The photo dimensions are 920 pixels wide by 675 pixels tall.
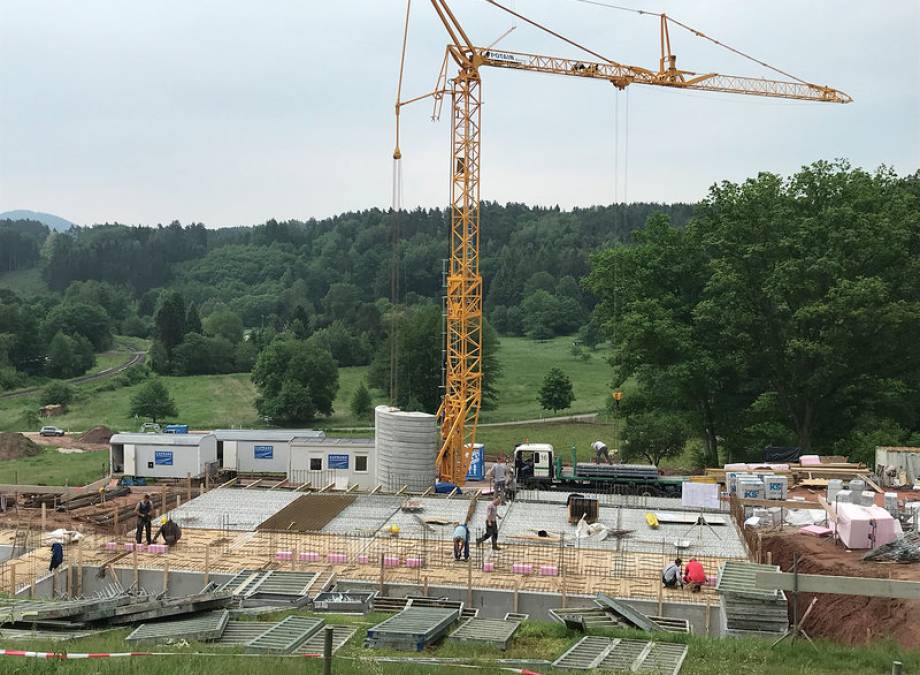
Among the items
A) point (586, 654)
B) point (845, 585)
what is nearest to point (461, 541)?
point (586, 654)

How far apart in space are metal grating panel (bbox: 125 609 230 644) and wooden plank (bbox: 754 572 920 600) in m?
8.91

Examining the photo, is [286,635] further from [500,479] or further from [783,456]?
[783,456]

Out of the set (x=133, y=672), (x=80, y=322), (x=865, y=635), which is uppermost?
(x=80, y=322)

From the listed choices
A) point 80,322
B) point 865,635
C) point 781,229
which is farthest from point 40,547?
point 80,322

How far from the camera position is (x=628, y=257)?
51.4m

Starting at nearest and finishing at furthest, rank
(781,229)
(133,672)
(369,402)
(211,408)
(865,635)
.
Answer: (133,672) < (865,635) < (781,229) < (369,402) < (211,408)

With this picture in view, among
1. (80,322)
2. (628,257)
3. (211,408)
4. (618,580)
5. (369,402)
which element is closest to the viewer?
(618,580)

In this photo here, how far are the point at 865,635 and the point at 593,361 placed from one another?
3767 inches

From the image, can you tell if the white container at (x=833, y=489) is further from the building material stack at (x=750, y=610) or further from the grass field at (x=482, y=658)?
the grass field at (x=482, y=658)

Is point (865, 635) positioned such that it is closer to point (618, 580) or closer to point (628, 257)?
point (618, 580)

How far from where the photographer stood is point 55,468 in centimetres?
5453

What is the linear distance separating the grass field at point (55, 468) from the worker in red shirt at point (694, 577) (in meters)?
Answer: 34.3

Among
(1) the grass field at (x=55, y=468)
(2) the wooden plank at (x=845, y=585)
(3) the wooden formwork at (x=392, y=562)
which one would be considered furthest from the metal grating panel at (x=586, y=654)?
(1) the grass field at (x=55, y=468)

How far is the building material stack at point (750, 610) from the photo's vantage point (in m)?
18.4
